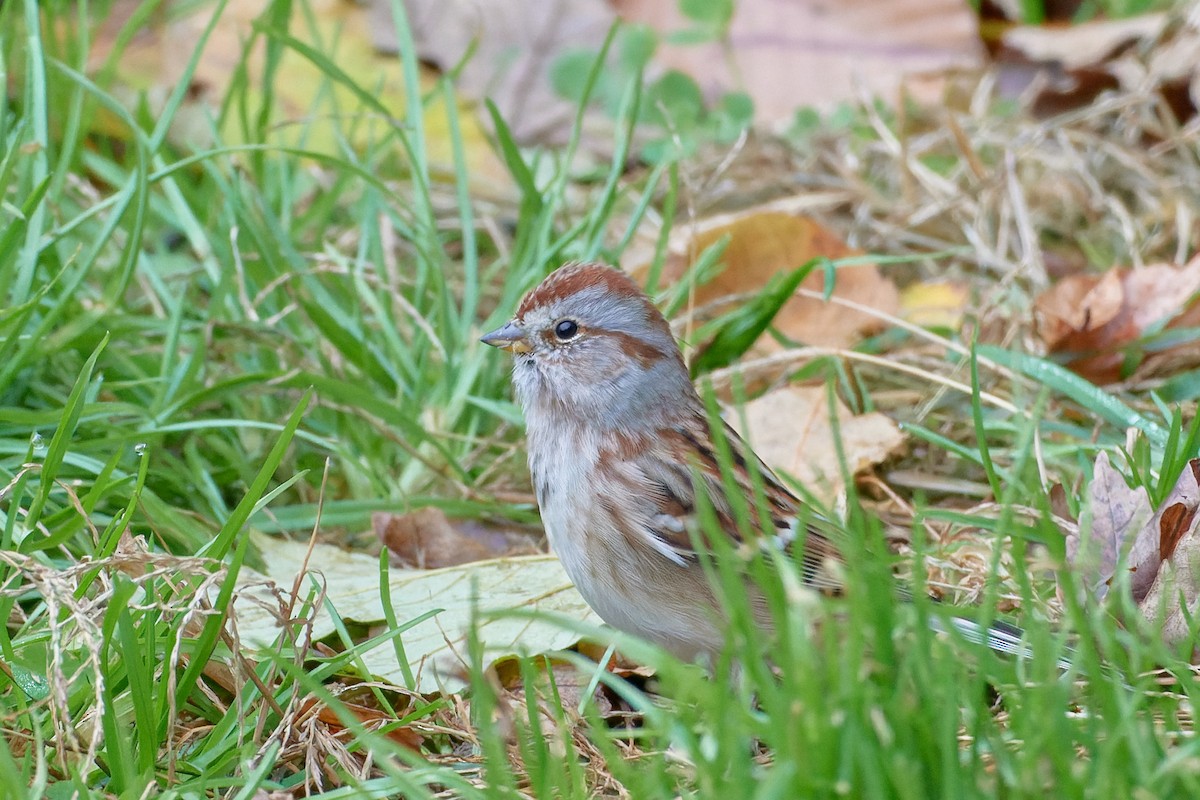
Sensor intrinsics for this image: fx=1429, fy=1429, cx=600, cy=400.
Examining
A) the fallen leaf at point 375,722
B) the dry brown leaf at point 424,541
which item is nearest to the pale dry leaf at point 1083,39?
the dry brown leaf at point 424,541

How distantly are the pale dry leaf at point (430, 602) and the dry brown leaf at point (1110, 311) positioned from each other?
1.33 meters

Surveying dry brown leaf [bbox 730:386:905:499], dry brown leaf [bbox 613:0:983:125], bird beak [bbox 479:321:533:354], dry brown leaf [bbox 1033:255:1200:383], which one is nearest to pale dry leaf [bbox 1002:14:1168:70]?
dry brown leaf [bbox 613:0:983:125]

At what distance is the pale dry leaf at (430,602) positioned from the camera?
239 cm

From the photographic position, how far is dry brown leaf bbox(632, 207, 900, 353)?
11.7ft

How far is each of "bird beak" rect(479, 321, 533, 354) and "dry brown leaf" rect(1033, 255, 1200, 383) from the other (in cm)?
124

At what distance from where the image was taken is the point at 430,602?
2580 mm

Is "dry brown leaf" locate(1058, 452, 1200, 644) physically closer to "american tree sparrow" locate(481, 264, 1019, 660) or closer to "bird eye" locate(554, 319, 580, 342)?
"american tree sparrow" locate(481, 264, 1019, 660)

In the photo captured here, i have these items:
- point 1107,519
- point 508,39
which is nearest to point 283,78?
point 508,39

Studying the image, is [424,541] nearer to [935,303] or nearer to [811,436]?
[811,436]

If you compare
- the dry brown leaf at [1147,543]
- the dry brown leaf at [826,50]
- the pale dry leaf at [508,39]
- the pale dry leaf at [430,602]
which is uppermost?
the dry brown leaf at [826,50]

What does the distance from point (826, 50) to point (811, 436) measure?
8.68 feet

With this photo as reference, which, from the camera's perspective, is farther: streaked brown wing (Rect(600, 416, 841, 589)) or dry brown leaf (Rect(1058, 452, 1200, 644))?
streaked brown wing (Rect(600, 416, 841, 589))

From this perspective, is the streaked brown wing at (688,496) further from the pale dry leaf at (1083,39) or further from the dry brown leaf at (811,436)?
the pale dry leaf at (1083,39)

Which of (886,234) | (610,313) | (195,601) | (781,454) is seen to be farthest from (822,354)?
(195,601)
